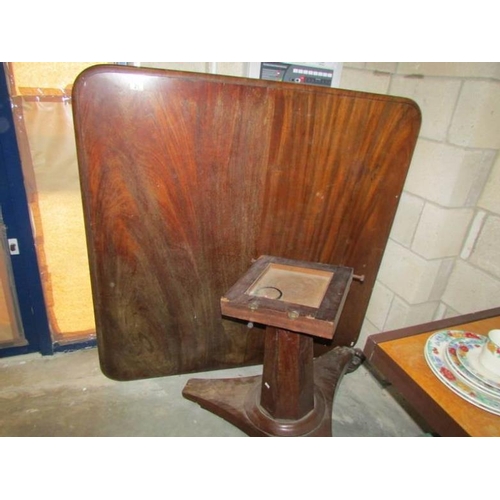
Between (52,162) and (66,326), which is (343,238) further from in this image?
(66,326)

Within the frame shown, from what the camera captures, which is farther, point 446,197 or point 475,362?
point 446,197

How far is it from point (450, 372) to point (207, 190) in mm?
921

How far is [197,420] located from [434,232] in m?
1.30

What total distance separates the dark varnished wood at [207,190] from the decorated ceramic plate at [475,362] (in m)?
0.71

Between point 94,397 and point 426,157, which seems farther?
point 94,397

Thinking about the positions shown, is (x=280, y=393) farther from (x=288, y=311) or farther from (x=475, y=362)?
(x=475, y=362)

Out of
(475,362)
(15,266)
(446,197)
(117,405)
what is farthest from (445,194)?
(15,266)

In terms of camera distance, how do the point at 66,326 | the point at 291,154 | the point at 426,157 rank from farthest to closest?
the point at 66,326 → the point at 426,157 → the point at 291,154

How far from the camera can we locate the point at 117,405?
1493 millimetres

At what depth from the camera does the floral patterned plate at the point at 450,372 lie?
2.26ft

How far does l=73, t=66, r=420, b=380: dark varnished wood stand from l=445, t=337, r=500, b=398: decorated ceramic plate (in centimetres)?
69

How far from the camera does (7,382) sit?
61.5 inches

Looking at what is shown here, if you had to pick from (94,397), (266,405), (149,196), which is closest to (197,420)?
(266,405)

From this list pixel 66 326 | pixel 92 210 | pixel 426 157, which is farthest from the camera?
pixel 66 326
